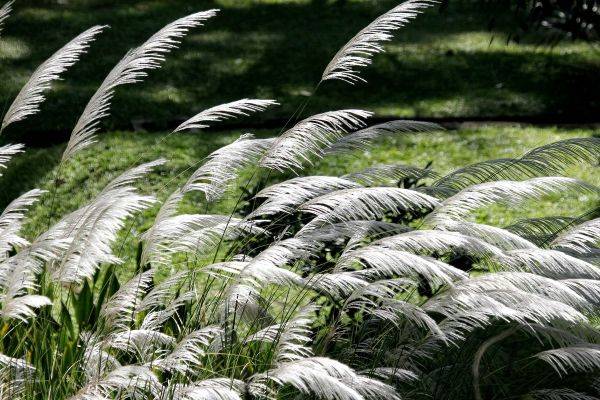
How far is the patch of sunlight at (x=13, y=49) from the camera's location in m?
8.88

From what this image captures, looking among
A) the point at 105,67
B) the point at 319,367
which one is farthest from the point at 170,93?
the point at 319,367

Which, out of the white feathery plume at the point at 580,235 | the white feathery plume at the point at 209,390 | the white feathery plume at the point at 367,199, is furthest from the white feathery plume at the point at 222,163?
the white feathery plume at the point at 580,235

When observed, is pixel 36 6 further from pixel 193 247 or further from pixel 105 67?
pixel 193 247

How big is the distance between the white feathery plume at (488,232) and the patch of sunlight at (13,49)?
6.65 m

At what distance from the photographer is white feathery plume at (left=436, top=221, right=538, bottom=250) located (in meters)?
2.86

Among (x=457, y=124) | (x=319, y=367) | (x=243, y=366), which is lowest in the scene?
(x=457, y=124)

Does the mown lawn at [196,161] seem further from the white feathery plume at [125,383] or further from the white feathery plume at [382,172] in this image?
the white feathery plume at [125,383]

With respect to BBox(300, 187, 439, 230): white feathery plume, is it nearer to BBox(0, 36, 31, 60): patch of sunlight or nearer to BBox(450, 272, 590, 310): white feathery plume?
BBox(450, 272, 590, 310): white feathery plume

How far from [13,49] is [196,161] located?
3.60 meters

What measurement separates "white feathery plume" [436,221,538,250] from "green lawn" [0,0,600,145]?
4.55m

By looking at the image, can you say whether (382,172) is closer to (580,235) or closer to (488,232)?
(488,232)

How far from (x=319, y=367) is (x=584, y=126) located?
5652 mm

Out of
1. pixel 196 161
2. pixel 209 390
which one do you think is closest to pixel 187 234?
pixel 209 390

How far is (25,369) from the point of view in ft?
9.87
